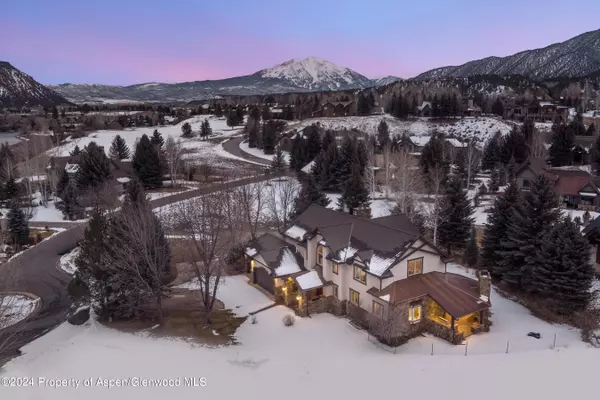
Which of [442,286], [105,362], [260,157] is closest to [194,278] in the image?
[105,362]

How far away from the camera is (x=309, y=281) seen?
26078 mm

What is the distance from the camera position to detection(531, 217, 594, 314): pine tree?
909 inches

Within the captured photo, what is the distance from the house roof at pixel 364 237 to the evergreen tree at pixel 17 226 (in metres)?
24.8

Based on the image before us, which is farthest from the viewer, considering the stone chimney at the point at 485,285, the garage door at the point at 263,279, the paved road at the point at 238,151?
the paved road at the point at 238,151

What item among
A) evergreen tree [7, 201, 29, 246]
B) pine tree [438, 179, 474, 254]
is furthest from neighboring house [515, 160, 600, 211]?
evergreen tree [7, 201, 29, 246]

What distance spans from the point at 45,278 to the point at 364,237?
74.6 feet

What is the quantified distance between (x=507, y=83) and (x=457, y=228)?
155755mm

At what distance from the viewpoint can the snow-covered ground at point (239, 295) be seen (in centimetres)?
2641

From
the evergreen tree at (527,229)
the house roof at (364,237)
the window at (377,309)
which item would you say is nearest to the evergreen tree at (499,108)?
the evergreen tree at (527,229)

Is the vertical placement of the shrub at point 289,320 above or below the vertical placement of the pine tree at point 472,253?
below

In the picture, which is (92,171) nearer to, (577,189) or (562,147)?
(577,189)

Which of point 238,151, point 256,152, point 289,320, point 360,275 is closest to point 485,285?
point 360,275

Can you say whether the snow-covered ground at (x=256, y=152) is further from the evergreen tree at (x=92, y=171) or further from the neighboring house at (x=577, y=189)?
the neighboring house at (x=577, y=189)

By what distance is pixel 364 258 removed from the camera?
966 inches
